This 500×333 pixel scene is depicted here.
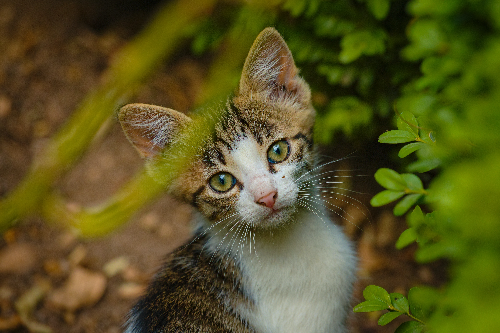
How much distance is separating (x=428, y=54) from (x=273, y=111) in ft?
2.96

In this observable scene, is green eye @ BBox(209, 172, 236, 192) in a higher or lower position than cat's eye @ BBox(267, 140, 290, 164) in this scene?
higher

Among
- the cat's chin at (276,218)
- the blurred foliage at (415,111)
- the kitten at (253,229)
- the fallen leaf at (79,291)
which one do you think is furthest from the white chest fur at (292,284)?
the fallen leaf at (79,291)

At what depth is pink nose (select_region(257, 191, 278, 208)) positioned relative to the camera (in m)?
1.79

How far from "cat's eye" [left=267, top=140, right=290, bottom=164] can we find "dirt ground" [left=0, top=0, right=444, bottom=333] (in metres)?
0.70

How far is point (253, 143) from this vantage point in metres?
1.98

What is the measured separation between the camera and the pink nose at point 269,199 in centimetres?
179

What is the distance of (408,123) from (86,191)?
3.26 meters

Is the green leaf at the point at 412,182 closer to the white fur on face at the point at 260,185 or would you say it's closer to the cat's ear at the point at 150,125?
the white fur on face at the point at 260,185

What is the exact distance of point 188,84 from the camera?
4.27m

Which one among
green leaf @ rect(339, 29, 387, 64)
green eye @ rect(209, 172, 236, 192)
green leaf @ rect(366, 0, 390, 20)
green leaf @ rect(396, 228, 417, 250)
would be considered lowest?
green leaf @ rect(396, 228, 417, 250)

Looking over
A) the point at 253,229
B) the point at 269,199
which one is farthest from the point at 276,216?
the point at 253,229

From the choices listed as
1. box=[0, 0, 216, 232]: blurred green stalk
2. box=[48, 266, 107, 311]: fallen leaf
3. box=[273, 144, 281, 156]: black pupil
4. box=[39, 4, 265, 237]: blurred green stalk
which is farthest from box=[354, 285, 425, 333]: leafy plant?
box=[48, 266, 107, 311]: fallen leaf

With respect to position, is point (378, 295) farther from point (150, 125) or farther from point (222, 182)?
point (150, 125)

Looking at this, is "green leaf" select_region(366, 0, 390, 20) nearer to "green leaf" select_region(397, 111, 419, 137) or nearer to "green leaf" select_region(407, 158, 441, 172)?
"green leaf" select_region(397, 111, 419, 137)
